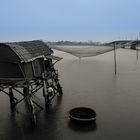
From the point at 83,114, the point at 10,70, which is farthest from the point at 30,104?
the point at 83,114

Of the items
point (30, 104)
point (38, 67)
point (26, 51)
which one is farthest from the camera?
point (38, 67)

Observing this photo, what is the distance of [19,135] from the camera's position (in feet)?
16.1

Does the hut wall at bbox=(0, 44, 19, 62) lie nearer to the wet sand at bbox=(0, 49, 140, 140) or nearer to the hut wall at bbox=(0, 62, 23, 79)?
the hut wall at bbox=(0, 62, 23, 79)

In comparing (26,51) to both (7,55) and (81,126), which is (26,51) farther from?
(81,126)

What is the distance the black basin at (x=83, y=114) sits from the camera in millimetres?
5481

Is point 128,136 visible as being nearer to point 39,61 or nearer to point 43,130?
point 43,130

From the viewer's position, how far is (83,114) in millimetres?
5781

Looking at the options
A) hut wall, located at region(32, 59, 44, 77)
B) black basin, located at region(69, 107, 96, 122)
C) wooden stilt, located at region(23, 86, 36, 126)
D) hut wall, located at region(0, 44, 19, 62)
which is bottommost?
black basin, located at region(69, 107, 96, 122)

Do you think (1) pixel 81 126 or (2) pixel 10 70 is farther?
(1) pixel 81 126

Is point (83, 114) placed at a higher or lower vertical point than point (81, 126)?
higher

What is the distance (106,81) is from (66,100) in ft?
13.2

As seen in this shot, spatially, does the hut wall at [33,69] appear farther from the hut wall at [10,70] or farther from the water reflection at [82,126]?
the water reflection at [82,126]

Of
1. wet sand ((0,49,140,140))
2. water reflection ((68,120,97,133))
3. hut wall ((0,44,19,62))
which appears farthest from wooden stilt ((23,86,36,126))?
water reflection ((68,120,97,133))

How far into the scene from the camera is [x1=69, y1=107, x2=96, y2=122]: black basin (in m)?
5.48
